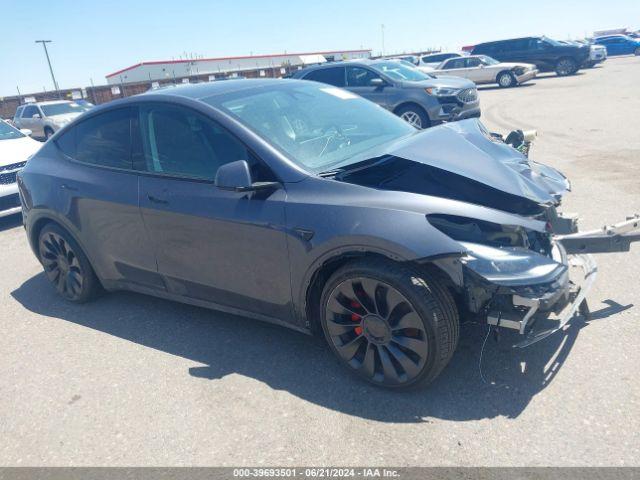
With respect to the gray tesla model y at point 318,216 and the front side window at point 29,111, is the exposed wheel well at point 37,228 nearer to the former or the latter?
the gray tesla model y at point 318,216

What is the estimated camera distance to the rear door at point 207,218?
307cm

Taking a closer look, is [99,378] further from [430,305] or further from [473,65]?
[473,65]

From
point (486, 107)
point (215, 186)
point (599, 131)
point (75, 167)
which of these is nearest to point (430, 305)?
point (215, 186)

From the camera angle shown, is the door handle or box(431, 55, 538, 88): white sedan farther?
box(431, 55, 538, 88): white sedan

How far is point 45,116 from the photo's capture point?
58.0 feet

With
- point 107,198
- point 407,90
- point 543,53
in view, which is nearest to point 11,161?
point 107,198

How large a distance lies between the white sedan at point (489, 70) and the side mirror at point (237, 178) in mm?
20560

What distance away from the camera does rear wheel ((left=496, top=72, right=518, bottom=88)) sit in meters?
22.3

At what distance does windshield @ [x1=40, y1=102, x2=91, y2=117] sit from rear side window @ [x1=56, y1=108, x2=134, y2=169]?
51.7ft

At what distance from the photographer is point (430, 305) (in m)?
2.59

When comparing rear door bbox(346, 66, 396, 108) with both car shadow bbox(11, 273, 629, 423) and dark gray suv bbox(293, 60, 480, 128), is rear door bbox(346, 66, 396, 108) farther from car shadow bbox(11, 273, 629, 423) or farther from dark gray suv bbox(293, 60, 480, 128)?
car shadow bbox(11, 273, 629, 423)

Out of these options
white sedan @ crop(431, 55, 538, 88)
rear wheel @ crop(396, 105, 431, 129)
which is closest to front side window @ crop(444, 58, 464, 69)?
white sedan @ crop(431, 55, 538, 88)

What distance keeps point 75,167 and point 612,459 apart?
414cm

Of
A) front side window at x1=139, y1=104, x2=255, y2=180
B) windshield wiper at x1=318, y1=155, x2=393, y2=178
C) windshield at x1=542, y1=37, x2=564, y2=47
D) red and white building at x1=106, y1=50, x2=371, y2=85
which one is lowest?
red and white building at x1=106, y1=50, x2=371, y2=85
